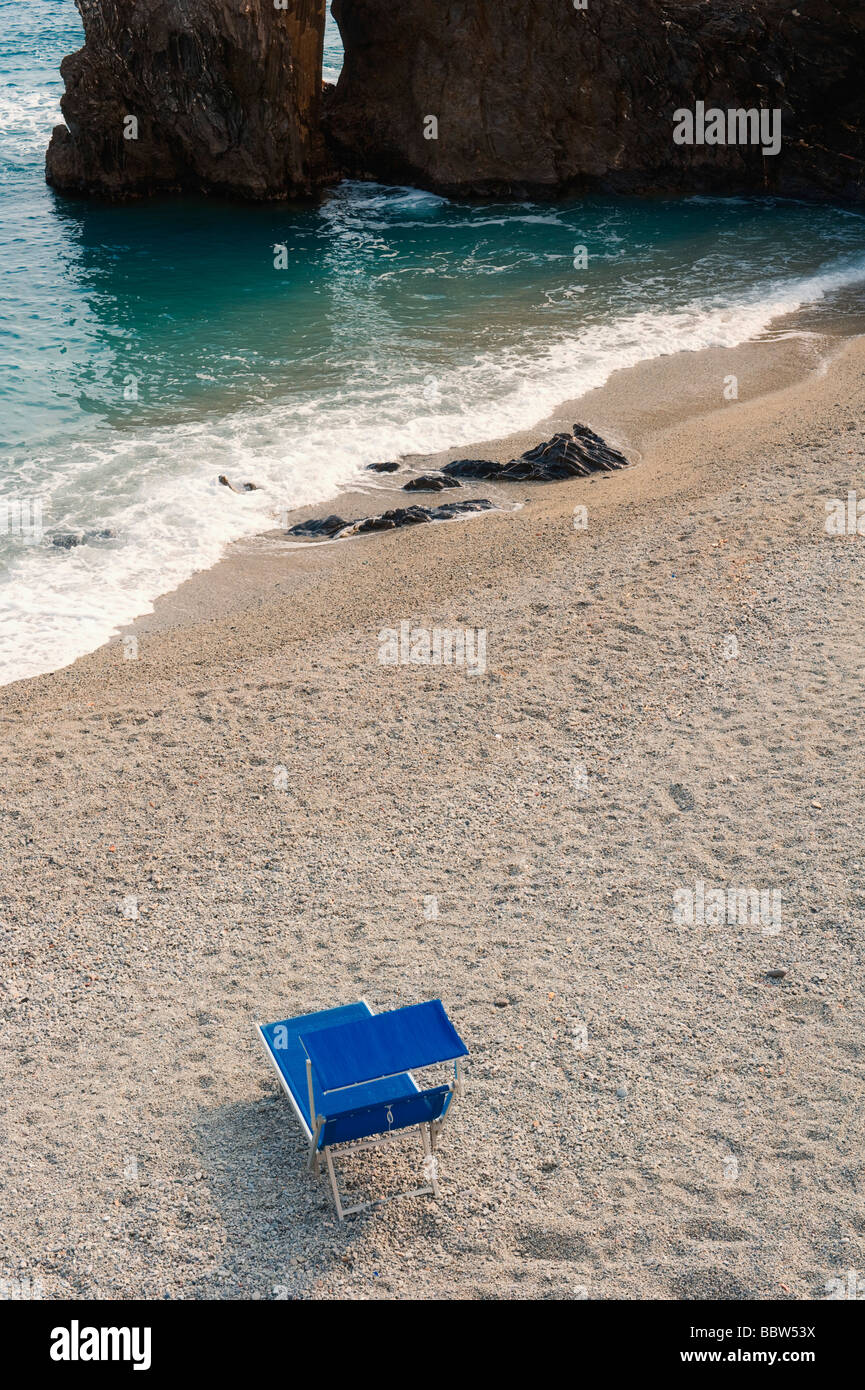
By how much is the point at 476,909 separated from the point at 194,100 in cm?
2458

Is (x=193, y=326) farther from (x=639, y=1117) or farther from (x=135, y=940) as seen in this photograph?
(x=639, y=1117)

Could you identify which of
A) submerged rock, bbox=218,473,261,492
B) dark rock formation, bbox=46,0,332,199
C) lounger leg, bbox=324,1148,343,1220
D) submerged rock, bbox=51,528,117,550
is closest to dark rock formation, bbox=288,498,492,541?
submerged rock, bbox=218,473,261,492

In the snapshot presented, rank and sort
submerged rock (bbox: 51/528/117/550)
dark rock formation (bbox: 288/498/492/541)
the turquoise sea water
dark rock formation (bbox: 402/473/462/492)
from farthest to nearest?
dark rock formation (bbox: 402/473/462/492) → the turquoise sea water → dark rock formation (bbox: 288/498/492/541) → submerged rock (bbox: 51/528/117/550)

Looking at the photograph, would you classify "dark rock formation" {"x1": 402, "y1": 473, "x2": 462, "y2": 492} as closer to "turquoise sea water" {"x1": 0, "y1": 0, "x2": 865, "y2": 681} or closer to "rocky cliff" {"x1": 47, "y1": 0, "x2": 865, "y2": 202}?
"turquoise sea water" {"x1": 0, "y1": 0, "x2": 865, "y2": 681}

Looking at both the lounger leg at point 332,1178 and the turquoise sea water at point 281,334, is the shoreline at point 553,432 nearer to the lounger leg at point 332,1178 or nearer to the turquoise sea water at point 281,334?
the turquoise sea water at point 281,334

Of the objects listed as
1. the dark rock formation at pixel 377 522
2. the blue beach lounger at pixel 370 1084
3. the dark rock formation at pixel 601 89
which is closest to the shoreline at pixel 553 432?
the dark rock formation at pixel 377 522

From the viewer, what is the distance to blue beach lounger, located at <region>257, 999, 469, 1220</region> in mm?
6035

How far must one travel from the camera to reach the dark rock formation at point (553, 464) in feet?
51.5

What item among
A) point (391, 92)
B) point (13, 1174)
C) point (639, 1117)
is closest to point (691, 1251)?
point (639, 1117)

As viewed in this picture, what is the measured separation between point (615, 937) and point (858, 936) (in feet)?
5.15

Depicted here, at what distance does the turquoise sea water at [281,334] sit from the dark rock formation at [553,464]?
1182 millimetres

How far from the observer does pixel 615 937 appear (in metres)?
7.88

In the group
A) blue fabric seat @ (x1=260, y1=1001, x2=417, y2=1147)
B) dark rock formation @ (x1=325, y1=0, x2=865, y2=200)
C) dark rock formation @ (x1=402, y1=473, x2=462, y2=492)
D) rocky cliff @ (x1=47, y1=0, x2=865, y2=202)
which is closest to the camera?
blue fabric seat @ (x1=260, y1=1001, x2=417, y2=1147)

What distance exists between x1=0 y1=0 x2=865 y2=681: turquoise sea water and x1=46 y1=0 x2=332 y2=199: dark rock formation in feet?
3.13
